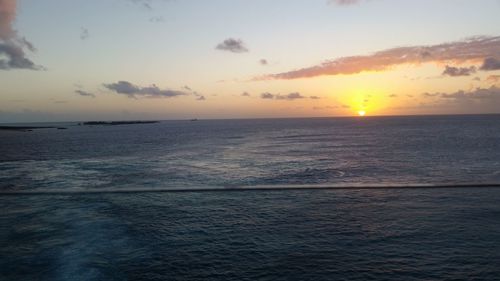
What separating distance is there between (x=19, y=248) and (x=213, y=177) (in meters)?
31.1

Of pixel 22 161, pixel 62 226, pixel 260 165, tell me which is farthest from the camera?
pixel 22 161

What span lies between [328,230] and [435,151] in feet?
206

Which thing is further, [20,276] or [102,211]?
[102,211]

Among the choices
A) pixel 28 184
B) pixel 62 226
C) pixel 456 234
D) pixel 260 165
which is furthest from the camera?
pixel 260 165

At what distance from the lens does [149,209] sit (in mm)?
35594

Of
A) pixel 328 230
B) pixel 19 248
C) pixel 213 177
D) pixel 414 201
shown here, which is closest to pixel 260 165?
pixel 213 177

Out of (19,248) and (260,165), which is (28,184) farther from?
(260,165)

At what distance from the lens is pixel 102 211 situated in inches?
1379

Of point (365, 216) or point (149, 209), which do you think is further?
point (149, 209)

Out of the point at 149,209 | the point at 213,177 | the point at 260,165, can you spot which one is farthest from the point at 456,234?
the point at 260,165

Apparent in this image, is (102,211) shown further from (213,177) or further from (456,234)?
(456,234)

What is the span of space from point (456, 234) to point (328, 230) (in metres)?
8.39

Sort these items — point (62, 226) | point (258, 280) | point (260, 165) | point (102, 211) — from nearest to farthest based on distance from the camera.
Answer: point (258, 280) < point (62, 226) < point (102, 211) < point (260, 165)

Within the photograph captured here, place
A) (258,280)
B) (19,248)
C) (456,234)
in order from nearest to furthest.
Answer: (258,280)
(19,248)
(456,234)
